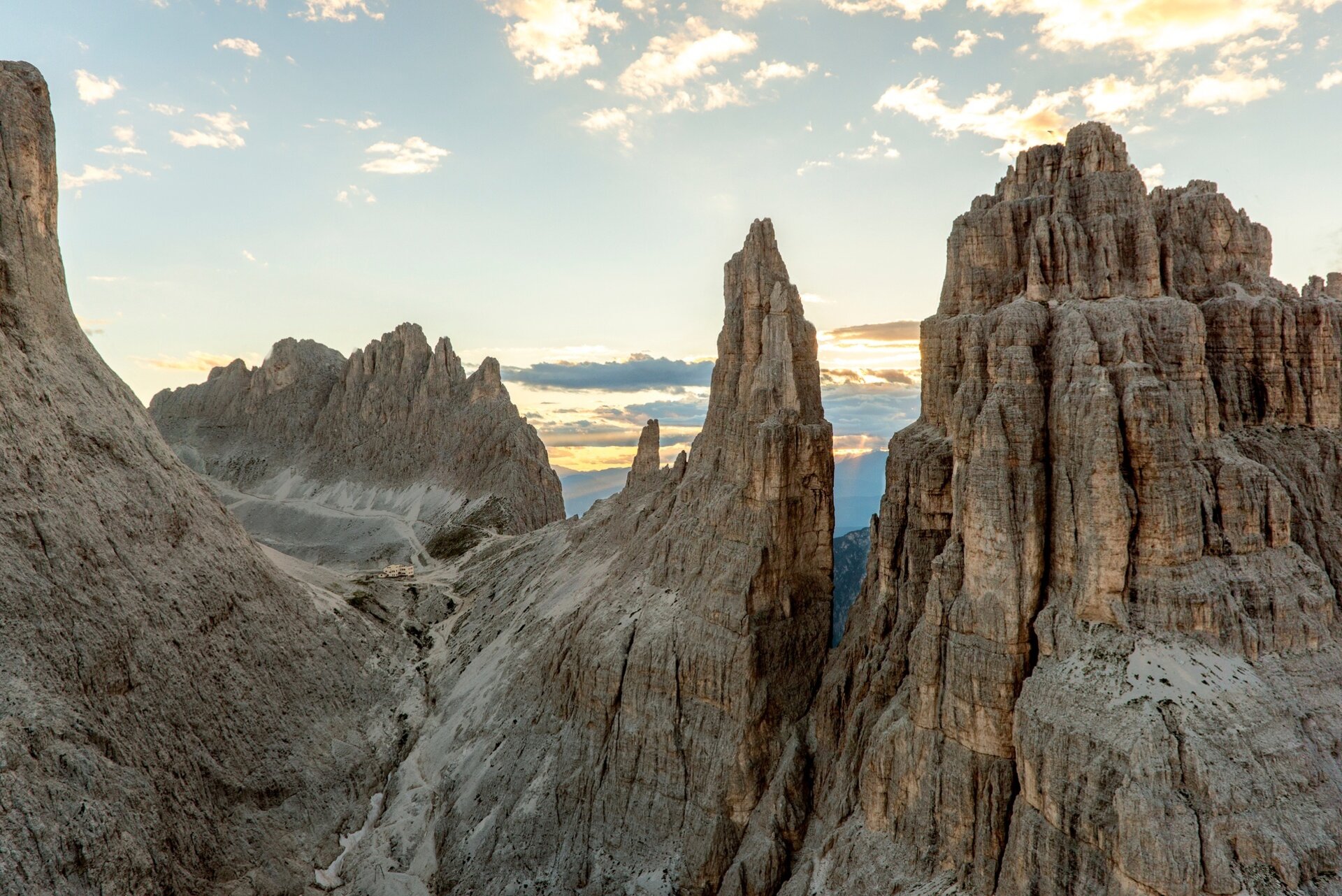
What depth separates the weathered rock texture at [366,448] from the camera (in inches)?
5472

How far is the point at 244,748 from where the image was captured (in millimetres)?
58594

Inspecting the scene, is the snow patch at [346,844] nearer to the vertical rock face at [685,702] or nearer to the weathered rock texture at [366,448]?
the vertical rock face at [685,702]

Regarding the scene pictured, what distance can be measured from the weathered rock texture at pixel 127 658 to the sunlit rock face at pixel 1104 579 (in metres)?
40.7

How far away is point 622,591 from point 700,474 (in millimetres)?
11968

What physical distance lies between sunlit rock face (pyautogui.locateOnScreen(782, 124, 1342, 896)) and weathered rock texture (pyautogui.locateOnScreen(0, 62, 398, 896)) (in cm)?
4068

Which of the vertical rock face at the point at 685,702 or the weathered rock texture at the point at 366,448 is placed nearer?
the vertical rock face at the point at 685,702

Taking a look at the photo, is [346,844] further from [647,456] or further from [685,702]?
[647,456]

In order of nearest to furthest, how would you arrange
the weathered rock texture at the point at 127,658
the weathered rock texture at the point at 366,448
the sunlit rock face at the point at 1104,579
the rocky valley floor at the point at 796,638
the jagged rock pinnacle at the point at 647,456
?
the sunlit rock face at the point at 1104,579 < the rocky valley floor at the point at 796,638 < the weathered rock texture at the point at 127,658 < the jagged rock pinnacle at the point at 647,456 < the weathered rock texture at the point at 366,448

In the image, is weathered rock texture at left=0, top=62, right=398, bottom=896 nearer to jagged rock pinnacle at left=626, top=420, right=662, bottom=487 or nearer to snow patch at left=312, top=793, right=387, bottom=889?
snow patch at left=312, top=793, right=387, bottom=889

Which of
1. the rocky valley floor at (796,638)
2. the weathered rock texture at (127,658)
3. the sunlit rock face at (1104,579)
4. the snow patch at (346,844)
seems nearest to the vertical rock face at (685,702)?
the rocky valley floor at (796,638)

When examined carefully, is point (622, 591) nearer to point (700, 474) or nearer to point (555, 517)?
point (700, 474)

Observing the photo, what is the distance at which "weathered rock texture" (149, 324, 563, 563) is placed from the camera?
13900 centimetres

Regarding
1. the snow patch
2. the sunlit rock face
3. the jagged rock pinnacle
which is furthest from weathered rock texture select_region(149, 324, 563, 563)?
the sunlit rock face

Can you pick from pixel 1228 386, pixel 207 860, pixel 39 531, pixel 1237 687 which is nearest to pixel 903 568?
pixel 1237 687
